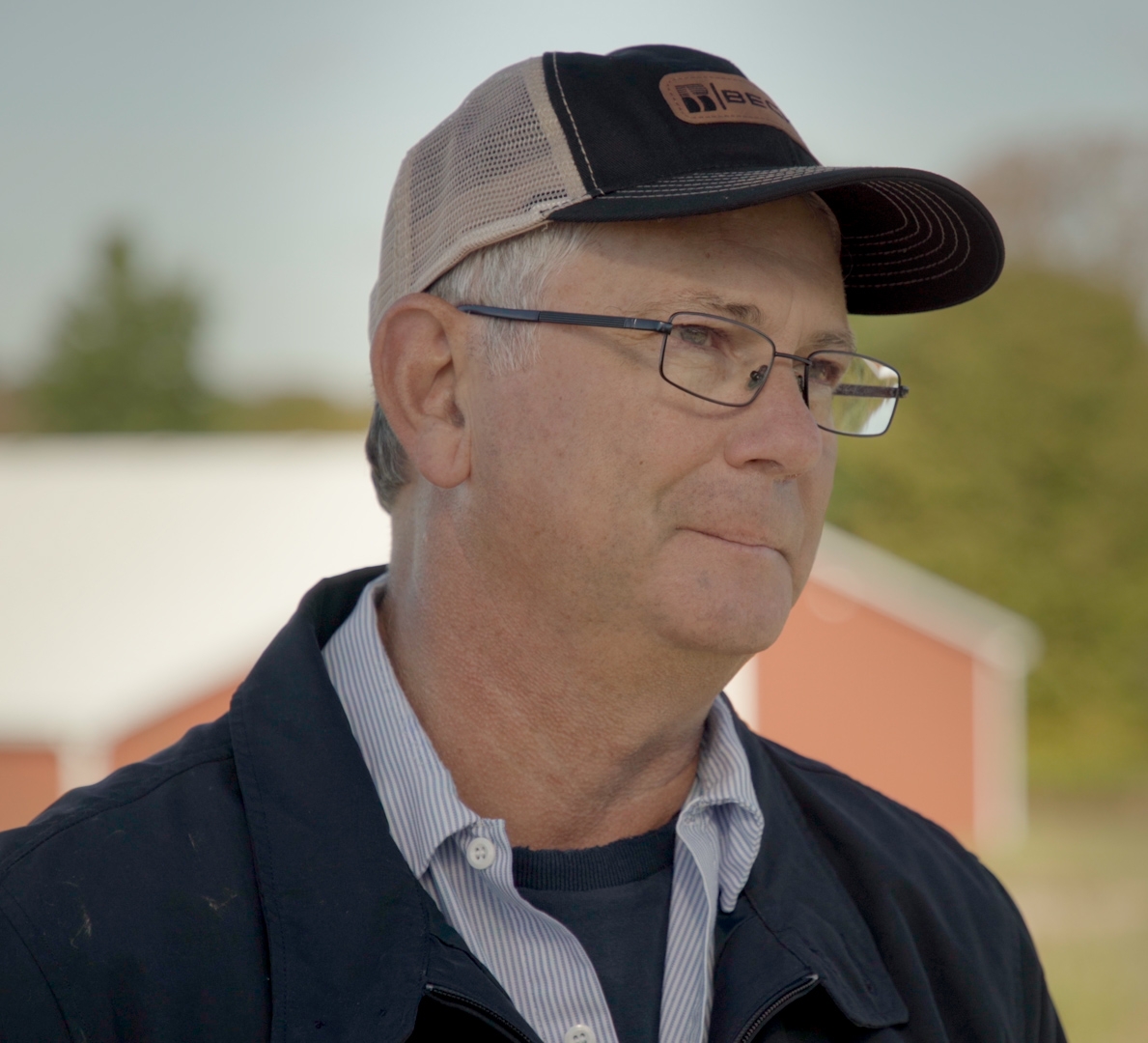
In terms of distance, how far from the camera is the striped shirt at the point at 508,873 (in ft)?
4.86

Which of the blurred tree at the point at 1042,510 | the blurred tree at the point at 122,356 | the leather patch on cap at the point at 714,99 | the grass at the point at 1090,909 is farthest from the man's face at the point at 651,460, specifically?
the blurred tree at the point at 122,356

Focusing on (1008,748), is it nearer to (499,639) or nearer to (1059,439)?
(1059,439)

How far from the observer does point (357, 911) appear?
136 cm

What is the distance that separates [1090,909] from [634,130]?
17168 millimetres

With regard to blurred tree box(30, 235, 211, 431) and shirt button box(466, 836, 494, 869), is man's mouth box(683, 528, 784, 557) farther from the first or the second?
blurred tree box(30, 235, 211, 431)

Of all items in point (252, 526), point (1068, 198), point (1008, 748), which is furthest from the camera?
point (1068, 198)

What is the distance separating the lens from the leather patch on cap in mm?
1607

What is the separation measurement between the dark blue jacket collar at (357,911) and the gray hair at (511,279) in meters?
0.45

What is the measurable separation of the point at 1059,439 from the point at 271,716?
956 inches

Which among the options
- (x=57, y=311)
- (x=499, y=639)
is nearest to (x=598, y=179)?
(x=499, y=639)

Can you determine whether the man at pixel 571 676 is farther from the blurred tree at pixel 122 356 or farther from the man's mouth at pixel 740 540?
the blurred tree at pixel 122 356

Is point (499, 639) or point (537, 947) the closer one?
point (537, 947)

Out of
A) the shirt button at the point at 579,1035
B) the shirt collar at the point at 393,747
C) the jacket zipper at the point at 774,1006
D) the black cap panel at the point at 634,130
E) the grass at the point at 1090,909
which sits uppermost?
the black cap panel at the point at 634,130

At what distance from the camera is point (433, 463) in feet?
5.49
